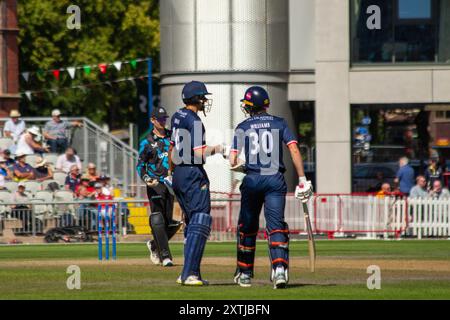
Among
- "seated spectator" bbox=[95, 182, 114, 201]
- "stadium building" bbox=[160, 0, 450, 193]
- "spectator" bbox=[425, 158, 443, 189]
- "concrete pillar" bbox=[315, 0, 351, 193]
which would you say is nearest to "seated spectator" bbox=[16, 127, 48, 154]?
"seated spectator" bbox=[95, 182, 114, 201]

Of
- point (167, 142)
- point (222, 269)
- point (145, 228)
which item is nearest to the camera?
point (222, 269)

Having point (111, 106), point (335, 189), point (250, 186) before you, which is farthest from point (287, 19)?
point (111, 106)

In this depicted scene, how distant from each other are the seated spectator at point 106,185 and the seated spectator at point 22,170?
1.69m

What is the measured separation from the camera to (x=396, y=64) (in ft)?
115

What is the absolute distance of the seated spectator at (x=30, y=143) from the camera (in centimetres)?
3238

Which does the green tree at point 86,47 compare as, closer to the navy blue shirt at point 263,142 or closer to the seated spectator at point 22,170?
the seated spectator at point 22,170

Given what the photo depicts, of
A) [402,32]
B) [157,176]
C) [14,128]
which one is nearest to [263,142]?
[157,176]

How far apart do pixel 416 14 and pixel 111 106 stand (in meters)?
32.7

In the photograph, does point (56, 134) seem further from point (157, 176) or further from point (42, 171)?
point (157, 176)

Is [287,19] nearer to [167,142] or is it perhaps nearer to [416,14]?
[416,14]

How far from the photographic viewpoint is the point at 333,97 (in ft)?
115

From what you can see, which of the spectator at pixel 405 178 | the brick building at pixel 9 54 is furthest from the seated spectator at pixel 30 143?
the brick building at pixel 9 54

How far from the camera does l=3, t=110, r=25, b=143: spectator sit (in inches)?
1312

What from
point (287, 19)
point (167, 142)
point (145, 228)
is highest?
point (287, 19)
